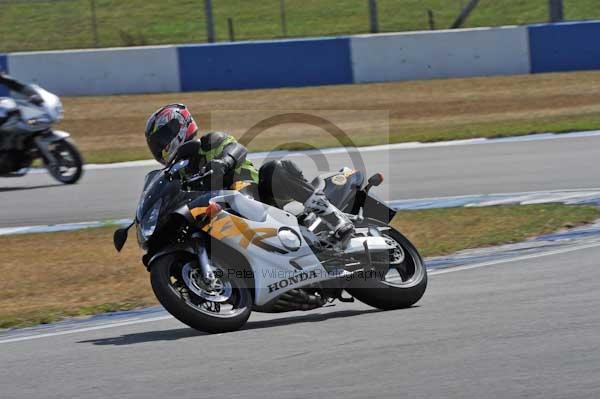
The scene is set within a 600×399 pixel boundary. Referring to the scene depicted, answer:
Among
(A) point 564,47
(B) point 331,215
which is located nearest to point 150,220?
(B) point 331,215

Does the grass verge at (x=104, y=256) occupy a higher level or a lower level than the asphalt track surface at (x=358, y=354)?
lower

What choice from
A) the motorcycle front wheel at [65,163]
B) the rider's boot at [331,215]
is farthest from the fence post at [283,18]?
the rider's boot at [331,215]

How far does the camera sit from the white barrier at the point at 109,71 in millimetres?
20641

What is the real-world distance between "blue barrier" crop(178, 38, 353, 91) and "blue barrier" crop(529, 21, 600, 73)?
3.47 meters

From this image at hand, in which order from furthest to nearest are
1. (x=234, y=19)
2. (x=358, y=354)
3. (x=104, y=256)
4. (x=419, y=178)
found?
(x=234, y=19)
(x=419, y=178)
(x=104, y=256)
(x=358, y=354)

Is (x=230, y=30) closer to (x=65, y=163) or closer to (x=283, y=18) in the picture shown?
(x=283, y=18)

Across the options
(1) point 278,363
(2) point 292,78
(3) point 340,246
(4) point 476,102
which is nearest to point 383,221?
(3) point 340,246

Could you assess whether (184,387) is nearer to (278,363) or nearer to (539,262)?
(278,363)

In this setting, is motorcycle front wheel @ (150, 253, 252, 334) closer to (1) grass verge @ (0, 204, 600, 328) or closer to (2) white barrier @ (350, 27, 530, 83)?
(1) grass verge @ (0, 204, 600, 328)

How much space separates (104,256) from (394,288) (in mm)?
3613

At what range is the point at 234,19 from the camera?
22.3 meters

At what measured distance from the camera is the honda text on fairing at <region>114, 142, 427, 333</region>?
5.83m

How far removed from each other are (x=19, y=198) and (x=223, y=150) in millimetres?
7636

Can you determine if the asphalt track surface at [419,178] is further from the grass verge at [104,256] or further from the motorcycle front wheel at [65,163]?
the grass verge at [104,256]
